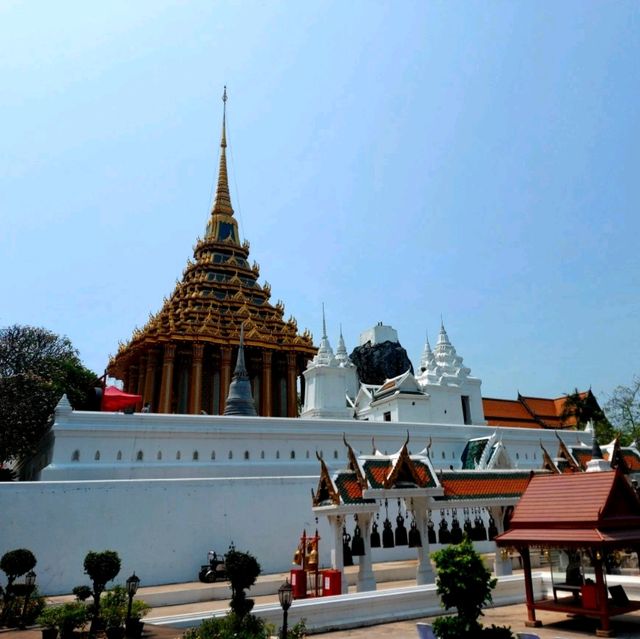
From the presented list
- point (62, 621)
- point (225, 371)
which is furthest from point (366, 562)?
point (225, 371)

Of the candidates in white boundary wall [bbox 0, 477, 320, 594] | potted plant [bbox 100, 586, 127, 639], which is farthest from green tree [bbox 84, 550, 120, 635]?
white boundary wall [bbox 0, 477, 320, 594]

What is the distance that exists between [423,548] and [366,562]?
1.66 meters

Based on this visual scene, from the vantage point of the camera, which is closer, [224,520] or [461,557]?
[461,557]

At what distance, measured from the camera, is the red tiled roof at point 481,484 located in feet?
48.4

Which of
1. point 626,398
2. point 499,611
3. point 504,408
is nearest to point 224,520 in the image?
point 499,611

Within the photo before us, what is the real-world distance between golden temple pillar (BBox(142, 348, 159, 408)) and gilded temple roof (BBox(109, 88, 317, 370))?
825 millimetres

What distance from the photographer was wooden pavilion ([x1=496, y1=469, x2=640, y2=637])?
31.4 feet

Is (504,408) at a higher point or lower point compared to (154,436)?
higher

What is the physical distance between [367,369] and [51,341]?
38329 millimetres

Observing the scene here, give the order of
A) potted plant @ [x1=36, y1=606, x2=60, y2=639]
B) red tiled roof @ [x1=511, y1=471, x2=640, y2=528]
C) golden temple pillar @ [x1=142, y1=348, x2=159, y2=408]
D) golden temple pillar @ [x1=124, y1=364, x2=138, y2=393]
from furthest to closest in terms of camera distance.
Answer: golden temple pillar @ [x1=124, y1=364, x2=138, y2=393] < golden temple pillar @ [x1=142, y1=348, x2=159, y2=408] < red tiled roof @ [x1=511, y1=471, x2=640, y2=528] < potted plant @ [x1=36, y1=606, x2=60, y2=639]

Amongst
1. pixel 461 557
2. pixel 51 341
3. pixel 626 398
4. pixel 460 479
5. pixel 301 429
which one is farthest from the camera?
pixel 626 398

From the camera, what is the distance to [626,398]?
3550 centimetres

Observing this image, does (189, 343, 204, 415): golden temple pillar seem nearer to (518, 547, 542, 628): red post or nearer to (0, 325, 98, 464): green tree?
(0, 325, 98, 464): green tree

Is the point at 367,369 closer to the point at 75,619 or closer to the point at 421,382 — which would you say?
the point at 421,382
